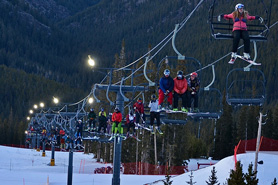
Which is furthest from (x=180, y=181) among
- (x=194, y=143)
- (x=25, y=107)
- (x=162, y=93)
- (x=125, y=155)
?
(x=25, y=107)

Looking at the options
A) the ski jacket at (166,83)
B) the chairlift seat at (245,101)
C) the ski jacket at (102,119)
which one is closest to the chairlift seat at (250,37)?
the chairlift seat at (245,101)

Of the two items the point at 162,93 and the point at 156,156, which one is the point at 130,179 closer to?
the point at 156,156

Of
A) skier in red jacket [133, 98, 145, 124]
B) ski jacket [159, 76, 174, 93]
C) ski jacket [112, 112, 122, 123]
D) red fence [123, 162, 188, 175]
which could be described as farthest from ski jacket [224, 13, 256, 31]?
red fence [123, 162, 188, 175]

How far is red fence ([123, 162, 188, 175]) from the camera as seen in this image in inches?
1961

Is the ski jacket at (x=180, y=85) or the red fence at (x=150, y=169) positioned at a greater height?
the ski jacket at (x=180, y=85)

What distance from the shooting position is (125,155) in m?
63.6

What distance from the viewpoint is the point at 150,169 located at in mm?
53625

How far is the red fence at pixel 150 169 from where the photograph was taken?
1961 inches

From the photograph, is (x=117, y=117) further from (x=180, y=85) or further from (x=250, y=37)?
(x=250, y=37)

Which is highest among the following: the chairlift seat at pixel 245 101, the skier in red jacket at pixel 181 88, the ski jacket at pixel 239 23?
the ski jacket at pixel 239 23

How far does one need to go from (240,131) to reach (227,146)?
3015 mm

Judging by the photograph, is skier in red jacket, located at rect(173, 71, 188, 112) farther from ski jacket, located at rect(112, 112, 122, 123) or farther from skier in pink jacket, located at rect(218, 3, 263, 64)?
ski jacket, located at rect(112, 112, 122, 123)

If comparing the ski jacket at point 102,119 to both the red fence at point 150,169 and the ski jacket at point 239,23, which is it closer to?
the ski jacket at point 239,23

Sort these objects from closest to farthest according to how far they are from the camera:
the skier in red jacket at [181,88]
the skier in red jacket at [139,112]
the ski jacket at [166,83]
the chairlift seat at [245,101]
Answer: the chairlift seat at [245,101], the ski jacket at [166,83], the skier in red jacket at [181,88], the skier in red jacket at [139,112]
